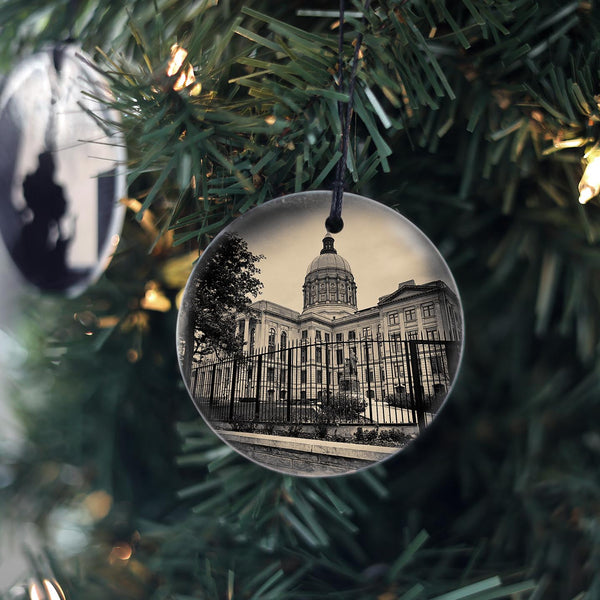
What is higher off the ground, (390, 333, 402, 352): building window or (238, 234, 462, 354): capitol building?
(238, 234, 462, 354): capitol building

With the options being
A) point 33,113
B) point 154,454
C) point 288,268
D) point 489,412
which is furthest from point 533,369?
point 33,113

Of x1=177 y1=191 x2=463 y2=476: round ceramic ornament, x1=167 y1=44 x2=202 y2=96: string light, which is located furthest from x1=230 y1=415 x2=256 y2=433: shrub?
x1=167 y1=44 x2=202 y2=96: string light

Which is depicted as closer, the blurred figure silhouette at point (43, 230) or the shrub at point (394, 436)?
the shrub at point (394, 436)

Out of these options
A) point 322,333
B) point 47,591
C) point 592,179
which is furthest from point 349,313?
point 47,591

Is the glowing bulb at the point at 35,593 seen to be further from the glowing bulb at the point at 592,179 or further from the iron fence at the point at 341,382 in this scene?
the glowing bulb at the point at 592,179

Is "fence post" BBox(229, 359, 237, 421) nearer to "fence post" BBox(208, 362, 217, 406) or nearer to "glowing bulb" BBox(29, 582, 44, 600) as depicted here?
"fence post" BBox(208, 362, 217, 406)

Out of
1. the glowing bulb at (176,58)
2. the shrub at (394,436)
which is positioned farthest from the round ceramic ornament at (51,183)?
the shrub at (394,436)

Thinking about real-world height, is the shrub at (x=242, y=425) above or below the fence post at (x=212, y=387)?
below
